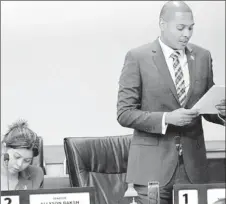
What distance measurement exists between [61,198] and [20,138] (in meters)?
0.93

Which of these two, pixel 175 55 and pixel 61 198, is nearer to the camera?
pixel 61 198

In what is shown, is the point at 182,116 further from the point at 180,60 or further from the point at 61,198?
the point at 61,198

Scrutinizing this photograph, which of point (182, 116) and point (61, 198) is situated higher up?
point (182, 116)

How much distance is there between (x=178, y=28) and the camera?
8.77 feet

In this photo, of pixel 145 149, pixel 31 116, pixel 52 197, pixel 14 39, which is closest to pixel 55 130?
pixel 31 116

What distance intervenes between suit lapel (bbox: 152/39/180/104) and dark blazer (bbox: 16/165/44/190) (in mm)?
833

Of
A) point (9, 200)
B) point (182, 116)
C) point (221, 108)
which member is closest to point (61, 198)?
point (9, 200)

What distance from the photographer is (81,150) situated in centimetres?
296

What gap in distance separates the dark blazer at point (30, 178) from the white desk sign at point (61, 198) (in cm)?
88

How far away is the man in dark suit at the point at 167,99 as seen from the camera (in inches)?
103

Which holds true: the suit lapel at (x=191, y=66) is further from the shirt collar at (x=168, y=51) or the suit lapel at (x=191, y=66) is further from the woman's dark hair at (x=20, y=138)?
the woman's dark hair at (x=20, y=138)

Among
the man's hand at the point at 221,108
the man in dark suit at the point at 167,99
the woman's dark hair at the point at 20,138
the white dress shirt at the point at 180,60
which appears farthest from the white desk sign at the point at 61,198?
the woman's dark hair at the point at 20,138

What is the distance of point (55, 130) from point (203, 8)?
1174mm

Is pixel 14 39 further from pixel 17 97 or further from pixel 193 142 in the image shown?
pixel 193 142
